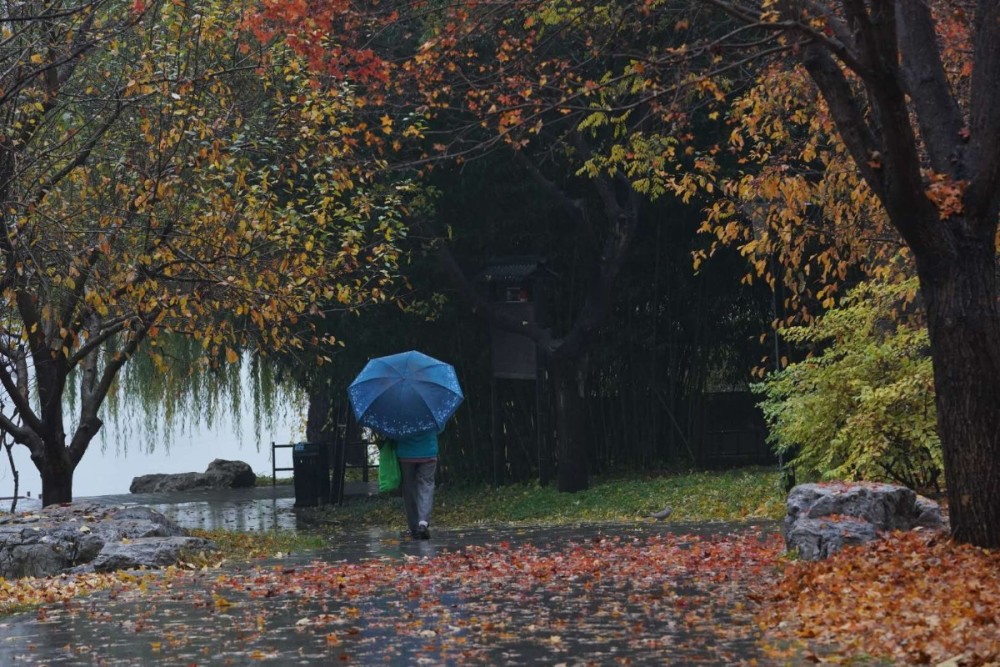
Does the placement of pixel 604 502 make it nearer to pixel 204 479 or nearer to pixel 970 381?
pixel 970 381

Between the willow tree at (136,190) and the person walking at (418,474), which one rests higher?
the willow tree at (136,190)

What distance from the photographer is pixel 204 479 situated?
34.1 meters

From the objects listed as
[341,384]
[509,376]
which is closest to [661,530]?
[509,376]

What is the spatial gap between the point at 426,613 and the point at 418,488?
19.6 ft

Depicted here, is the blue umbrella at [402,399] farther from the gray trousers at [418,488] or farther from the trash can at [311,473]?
the trash can at [311,473]

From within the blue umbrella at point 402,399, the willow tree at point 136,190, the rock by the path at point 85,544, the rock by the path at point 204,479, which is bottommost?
the rock by the path at point 85,544

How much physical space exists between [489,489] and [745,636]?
60.4 ft

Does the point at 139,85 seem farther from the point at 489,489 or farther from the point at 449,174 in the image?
the point at 489,489

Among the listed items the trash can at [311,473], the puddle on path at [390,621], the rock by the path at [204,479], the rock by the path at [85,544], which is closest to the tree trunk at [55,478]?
the rock by the path at [85,544]

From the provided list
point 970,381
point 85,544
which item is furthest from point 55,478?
point 970,381

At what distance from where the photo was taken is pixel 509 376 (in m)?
25.4

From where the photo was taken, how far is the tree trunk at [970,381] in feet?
33.7

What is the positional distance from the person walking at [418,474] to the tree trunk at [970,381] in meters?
6.13

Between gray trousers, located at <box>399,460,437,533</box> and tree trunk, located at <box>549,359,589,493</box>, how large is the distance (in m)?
9.14
